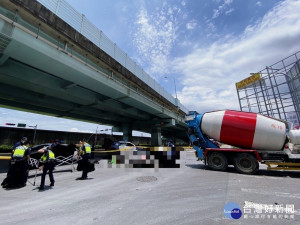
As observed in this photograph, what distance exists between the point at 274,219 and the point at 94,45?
1277cm

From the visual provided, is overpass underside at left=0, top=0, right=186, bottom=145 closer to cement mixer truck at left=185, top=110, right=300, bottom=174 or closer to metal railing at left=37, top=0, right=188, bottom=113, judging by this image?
metal railing at left=37, top=0, right=188, bottom=113

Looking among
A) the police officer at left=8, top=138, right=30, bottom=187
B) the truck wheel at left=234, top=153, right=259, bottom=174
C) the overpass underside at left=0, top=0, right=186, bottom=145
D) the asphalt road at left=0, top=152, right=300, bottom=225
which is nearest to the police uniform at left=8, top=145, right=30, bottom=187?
the police officer at left=8, top=138, right=30, bottom=187

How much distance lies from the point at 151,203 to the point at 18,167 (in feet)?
18.0

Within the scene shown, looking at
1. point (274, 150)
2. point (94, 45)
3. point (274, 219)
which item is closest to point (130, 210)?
point (274, 219)

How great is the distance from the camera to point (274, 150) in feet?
25.3

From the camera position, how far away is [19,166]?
18.9 ft

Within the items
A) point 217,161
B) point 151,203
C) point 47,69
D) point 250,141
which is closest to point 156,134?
point 217,161

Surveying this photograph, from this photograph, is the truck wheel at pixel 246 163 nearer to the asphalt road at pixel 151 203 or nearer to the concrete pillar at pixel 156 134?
the asphalt road at pixel 151 203

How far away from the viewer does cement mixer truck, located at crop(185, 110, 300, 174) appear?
7.45 m

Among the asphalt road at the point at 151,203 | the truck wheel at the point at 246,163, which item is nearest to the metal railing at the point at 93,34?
the asphalt road at the point at 151,203

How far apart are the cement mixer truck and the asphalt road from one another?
1.74 metres

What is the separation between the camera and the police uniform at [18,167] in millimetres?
5673

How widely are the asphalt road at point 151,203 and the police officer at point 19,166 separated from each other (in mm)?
361

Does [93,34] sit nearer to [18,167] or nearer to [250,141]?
[18,167]
